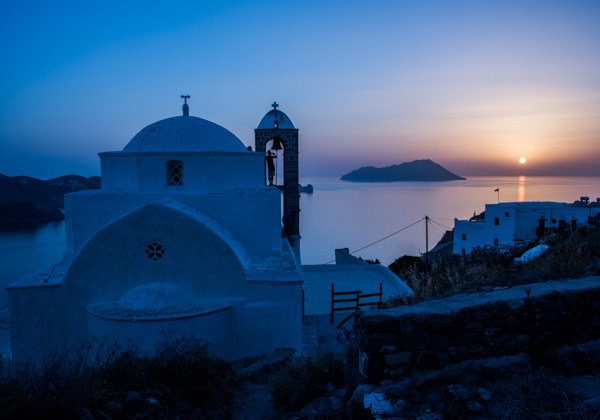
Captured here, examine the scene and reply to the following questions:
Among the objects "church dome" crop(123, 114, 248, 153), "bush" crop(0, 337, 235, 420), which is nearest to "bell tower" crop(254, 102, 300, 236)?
"church dome" crop(123, 114, 248, 153)

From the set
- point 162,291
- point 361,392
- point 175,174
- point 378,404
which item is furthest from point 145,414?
point 175,174

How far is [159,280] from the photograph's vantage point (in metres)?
7.16

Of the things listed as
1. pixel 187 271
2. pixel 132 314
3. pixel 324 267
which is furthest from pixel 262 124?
pixel 132 314

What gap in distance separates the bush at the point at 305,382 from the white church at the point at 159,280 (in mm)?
2718

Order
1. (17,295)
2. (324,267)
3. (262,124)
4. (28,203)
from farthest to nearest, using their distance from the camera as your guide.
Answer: (28,203), (324,267), (262,124), (17,295)

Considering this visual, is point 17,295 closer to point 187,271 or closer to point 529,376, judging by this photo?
point 187,271

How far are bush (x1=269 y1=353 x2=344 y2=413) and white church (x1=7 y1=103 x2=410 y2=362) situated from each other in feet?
8.92

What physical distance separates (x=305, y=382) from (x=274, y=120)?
9495 mm

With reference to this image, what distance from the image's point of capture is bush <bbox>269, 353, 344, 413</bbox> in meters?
3.99

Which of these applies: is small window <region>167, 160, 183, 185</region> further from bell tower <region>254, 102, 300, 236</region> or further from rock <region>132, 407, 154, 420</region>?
rock <region>132, 407, 154, 420</region>

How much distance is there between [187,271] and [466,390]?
203 inches

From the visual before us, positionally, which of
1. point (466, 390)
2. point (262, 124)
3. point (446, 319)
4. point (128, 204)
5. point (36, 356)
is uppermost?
point (262, 124)

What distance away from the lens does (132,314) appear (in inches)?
256

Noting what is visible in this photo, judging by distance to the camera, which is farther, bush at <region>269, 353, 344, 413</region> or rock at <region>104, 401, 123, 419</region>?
bush at <region>269, 353, 344, 413</region>
